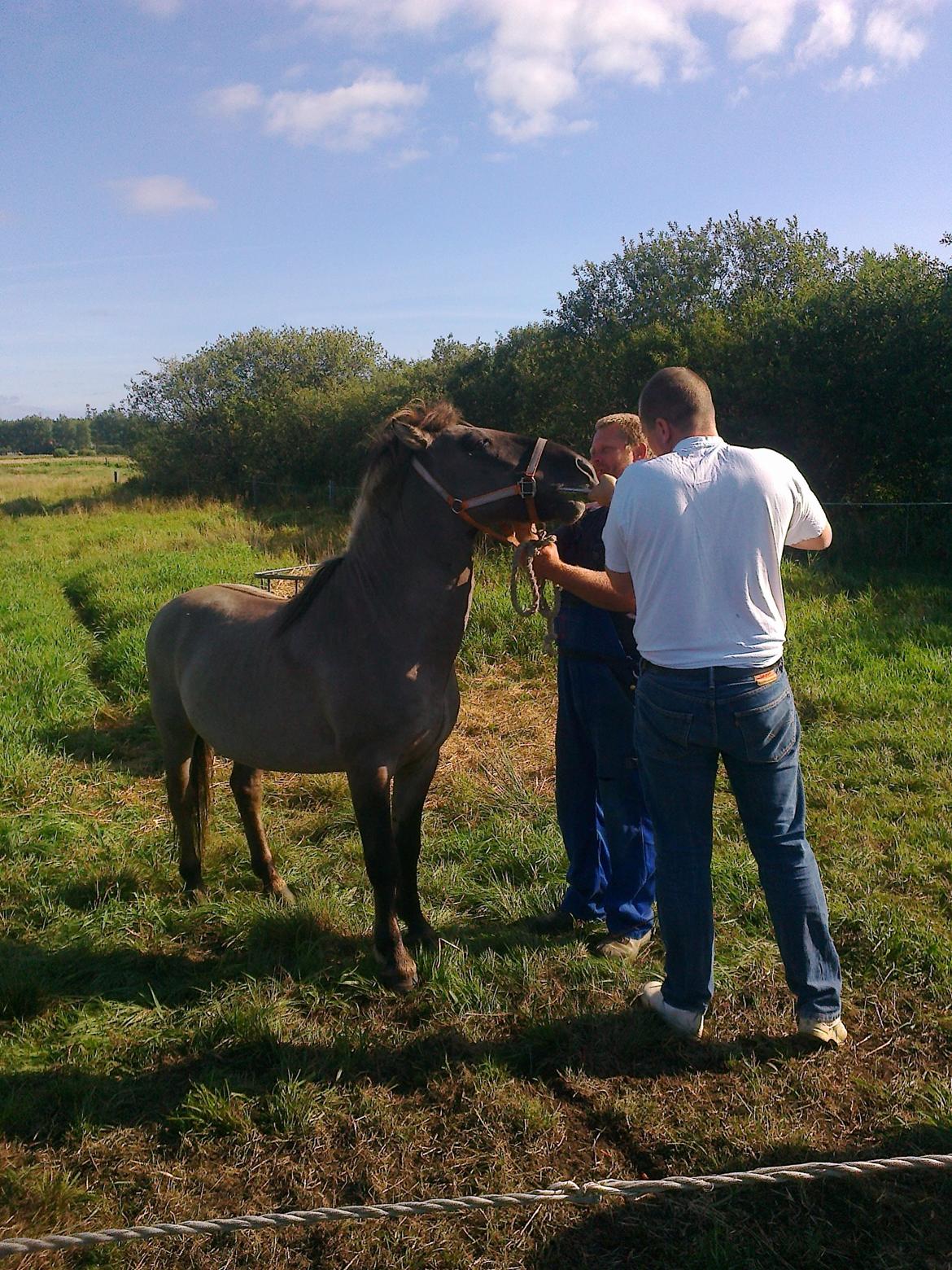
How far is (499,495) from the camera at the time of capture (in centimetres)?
314

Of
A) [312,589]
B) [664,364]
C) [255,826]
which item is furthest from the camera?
[664,364]

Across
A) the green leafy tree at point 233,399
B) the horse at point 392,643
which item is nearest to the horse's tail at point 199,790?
the horse at point 392,643

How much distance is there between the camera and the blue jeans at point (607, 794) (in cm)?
357

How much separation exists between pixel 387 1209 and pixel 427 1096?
733mm

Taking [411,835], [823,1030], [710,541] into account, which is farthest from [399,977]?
[710,541]

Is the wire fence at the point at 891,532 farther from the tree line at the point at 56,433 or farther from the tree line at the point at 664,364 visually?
the tree line at the point at 56,433

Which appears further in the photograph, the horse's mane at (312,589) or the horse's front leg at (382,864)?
the horse's mane at (312,589)

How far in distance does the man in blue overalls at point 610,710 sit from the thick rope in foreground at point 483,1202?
53.2 inches

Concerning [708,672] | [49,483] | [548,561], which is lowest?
[708,672]

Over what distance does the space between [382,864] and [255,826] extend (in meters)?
1.21

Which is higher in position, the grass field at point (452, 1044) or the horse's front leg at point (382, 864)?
the horse's front leg at point (382, 864)

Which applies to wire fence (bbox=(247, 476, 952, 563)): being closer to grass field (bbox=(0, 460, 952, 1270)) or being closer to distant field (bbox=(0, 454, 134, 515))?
grass field (bbox=(0, 460, 952, 1270))

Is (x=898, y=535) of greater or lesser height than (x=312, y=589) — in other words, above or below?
below

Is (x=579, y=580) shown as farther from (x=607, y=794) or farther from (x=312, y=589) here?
(x=312, y=589)
